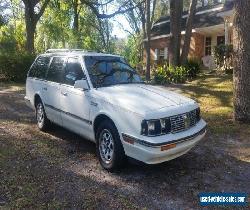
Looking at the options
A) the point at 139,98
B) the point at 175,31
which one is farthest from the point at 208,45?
the point at 139,98

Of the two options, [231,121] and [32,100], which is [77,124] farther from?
[231,121]

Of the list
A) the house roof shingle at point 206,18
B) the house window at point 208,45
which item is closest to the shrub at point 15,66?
the house roof shingle at point 206,18

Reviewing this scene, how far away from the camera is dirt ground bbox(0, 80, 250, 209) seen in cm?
514

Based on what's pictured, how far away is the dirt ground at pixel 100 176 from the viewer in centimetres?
514

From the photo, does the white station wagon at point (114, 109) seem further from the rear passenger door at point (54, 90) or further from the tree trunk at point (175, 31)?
the tree trunk at point (175, 31)

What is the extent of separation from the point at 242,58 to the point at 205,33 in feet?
68.5

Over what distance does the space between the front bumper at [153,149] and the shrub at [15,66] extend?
16.8 meters

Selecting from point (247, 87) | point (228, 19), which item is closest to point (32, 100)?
point (247, 87)

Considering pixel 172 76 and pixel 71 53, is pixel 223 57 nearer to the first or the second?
pixel 172 76

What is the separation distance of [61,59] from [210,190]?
4313 mm

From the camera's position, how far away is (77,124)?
7.04 meters

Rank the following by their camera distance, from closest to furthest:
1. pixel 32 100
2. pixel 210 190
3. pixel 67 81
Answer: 1. pixel 210 190
2. pixel 67 81
3. pixel 32 100

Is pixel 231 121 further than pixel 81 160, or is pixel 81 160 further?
pixel 231 121

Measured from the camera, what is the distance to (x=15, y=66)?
830 inches
